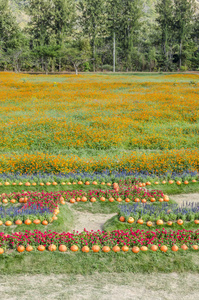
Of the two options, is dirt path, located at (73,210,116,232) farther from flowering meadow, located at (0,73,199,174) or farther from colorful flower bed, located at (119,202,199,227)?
flowering meadow, located at (0,73,199,174)

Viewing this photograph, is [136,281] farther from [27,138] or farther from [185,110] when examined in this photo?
[185,110]

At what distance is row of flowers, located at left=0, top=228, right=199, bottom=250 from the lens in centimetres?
663

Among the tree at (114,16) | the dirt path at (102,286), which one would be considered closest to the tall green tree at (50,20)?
the tree at (114,16)

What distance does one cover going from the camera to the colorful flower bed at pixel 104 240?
21.6 feet

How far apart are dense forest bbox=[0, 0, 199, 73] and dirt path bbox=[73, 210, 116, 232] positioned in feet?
220

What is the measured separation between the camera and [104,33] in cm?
8319

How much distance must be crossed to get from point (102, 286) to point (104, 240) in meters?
1.29

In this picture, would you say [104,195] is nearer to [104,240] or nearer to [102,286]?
[104,240]

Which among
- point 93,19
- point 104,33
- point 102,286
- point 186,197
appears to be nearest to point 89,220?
point 102,286

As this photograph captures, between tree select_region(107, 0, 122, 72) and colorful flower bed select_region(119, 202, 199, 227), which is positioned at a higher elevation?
tree select_region(107, 0, 122, 72)

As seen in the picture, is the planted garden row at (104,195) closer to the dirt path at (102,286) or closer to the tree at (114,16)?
the dirt path at (102,286)

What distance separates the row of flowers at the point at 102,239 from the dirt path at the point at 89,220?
41.7 inches

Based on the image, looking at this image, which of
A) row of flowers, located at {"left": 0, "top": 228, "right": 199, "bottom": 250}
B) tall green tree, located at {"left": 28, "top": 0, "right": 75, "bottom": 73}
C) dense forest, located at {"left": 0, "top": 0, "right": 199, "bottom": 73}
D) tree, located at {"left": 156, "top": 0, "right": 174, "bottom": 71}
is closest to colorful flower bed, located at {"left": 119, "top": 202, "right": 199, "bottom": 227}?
row of flowers, located at {"left": 0, "top": 228, "right": 199, "bottom": 250}

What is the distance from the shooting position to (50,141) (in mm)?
15875
